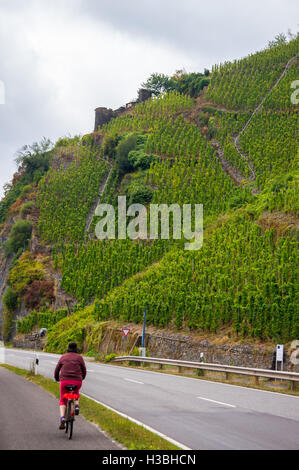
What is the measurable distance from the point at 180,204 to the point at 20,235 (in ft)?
85.0

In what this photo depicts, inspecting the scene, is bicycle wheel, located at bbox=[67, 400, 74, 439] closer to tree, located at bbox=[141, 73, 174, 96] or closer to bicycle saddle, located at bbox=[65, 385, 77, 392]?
bicycle saddle, located at bbox=[65, 385, 77, 392]

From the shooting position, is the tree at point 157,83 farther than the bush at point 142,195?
Yes

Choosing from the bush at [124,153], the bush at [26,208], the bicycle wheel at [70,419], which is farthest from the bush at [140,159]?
the bicycle wheel at [70,419]

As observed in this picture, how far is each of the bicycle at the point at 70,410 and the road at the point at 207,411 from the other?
5.41 ft

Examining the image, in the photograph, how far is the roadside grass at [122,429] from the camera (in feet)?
25.6

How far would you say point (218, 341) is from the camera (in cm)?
2864

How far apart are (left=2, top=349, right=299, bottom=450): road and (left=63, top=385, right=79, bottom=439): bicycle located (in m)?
1.65

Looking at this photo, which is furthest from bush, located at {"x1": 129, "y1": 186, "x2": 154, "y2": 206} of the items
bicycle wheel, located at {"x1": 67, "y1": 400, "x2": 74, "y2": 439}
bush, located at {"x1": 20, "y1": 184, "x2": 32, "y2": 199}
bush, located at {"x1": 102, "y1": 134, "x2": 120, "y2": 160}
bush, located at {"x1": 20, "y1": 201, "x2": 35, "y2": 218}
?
bicycle wheel, located at {"x1": 67, "y1": 400, "x2": 74, "y2": 439}

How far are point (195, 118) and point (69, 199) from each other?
894 inches

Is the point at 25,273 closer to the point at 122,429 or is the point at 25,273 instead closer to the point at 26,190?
the point at 26,190

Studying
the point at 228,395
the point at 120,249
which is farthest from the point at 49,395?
the point at 120,249

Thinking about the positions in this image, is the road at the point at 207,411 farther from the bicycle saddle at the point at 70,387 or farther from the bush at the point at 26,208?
the bush at the point at 26,208

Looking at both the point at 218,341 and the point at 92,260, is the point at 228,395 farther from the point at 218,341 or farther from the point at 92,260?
the point at 92,260

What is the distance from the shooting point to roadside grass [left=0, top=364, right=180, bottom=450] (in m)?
7.79
